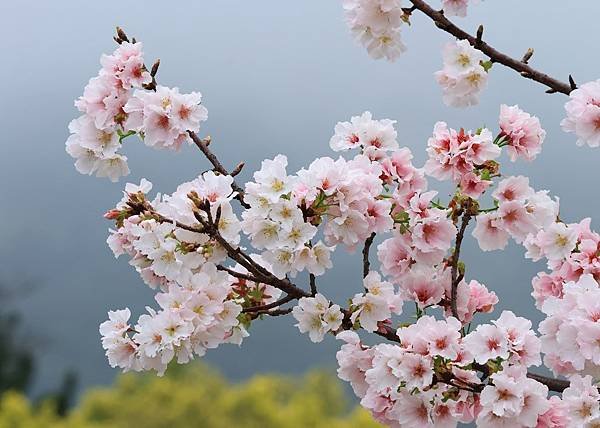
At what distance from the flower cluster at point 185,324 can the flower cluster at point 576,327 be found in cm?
60

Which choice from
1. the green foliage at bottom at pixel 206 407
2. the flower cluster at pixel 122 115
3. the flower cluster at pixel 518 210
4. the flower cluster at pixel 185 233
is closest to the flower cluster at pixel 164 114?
the flower cluster at pixel 122 115

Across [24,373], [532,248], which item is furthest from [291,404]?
[532,248]

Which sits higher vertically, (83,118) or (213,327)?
(83,118)

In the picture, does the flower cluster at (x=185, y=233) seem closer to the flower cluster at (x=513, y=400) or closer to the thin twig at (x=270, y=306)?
the thin twig at (x=270, y=306)

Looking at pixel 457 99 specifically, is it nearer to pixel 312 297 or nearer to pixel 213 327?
pixel 312 297

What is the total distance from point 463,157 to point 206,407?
7276 mm

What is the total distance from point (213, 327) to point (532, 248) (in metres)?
0.78

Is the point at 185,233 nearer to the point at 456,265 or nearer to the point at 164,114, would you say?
the point at 164,114

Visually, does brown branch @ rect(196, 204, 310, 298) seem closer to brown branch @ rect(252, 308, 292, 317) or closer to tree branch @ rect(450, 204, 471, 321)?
brown branch @ rect(252, 308, 292, 317)

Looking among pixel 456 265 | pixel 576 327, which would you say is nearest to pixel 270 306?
pixel 456 265

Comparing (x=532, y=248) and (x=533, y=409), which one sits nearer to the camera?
(x=533, y=409)

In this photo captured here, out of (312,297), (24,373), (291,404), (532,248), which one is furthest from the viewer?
(24,373)

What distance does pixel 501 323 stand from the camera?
1530 mm

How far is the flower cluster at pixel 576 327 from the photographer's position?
144cm
